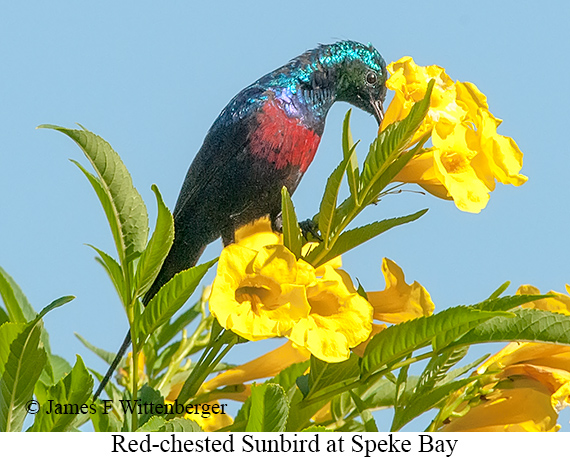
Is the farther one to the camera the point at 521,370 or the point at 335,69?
the point at 335,69

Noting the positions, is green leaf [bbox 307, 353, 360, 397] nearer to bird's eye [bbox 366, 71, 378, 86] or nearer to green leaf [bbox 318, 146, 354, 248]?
green leaf [bbox 318, 146, 354, 248]

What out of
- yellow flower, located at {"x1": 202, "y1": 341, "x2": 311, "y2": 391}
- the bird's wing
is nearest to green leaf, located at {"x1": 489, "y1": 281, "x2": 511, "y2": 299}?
yellow flower, located at {"x1": 202, "y1": 341, "x2": 311, "y2": 391}

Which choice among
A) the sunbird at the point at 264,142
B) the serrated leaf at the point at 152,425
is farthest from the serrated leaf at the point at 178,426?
the sunbird at the point at 264,142

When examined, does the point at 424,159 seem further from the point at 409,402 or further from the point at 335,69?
the point at 335,69

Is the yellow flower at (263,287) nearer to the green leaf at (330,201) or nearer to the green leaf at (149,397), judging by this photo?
the green leaf at (330,201)

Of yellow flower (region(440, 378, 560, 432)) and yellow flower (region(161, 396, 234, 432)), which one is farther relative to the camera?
yellow flower (region(161, 396, 234, 432))

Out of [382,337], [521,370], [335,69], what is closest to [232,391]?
[382,337]

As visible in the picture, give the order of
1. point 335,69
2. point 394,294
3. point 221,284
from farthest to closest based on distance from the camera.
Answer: point 335,69 → point 394,294 → point 221,284
